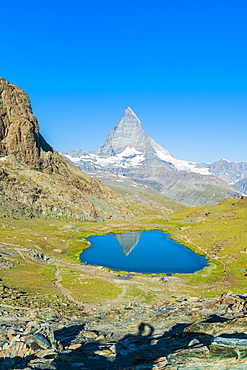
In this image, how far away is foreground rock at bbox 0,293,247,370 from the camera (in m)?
19.5

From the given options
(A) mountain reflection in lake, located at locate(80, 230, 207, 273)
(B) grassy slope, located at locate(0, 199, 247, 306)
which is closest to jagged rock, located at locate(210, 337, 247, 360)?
(B) grassy slope, located at locate(0, 199, 247, 306)

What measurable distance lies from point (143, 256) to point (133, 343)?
395 feet

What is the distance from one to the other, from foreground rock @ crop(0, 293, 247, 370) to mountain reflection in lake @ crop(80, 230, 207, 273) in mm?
78406

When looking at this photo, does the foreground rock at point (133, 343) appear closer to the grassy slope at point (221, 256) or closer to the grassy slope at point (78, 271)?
the grassy slope at point (78, 271)

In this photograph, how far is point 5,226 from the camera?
575ft

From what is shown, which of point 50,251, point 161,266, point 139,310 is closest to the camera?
point 139,310

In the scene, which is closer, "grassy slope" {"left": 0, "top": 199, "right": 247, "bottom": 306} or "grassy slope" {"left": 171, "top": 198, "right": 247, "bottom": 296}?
"grassy slope" {"left": 0, "top": 199, "right": 247, "bottom": 306}

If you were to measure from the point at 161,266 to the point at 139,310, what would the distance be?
7673 centimetres

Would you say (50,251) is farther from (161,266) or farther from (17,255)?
(161,266)

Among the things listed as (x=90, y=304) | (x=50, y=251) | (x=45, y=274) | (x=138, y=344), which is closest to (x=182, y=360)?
(x=138, y=344)

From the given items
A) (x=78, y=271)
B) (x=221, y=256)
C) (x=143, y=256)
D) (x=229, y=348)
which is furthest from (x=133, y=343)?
(x=221, y=256)

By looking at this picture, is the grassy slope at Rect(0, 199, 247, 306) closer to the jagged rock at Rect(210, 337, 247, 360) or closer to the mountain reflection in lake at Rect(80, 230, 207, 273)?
the mountain reflection in lake at Rect(80, 230, 207, 273)

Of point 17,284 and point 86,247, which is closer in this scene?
point 17,284

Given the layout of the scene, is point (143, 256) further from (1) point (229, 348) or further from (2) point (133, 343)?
(1) point (229, 348)
